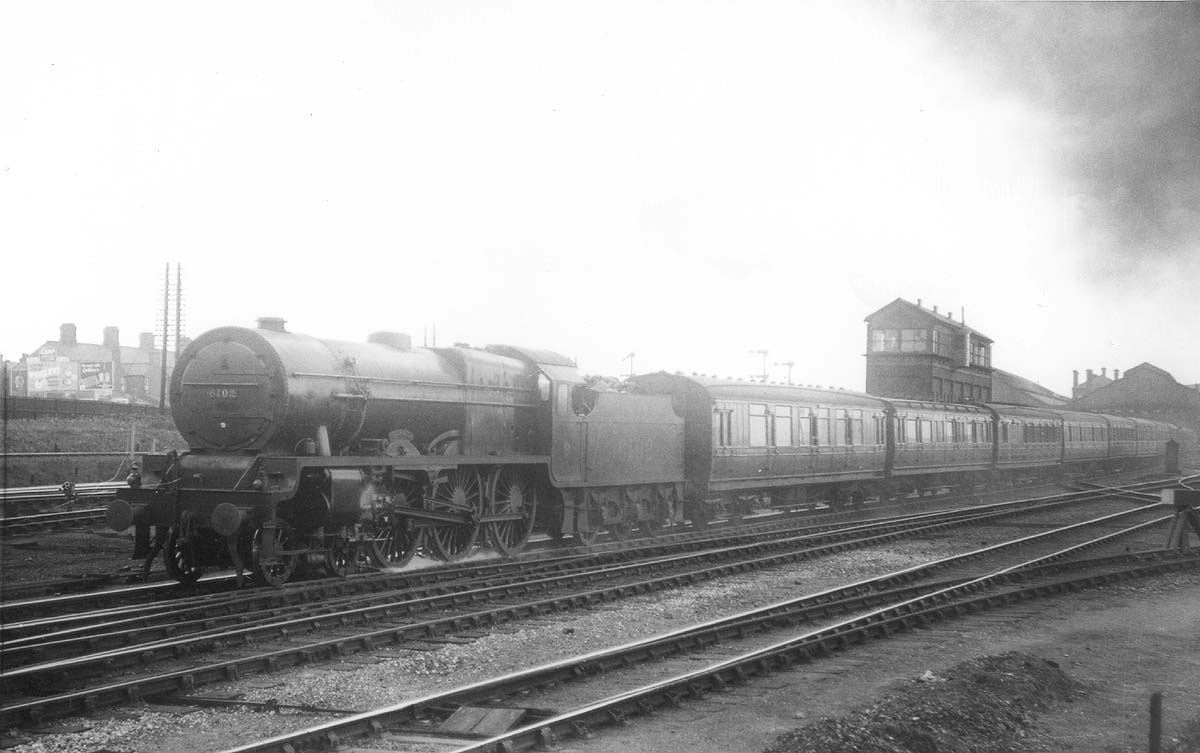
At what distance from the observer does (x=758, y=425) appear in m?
21.1

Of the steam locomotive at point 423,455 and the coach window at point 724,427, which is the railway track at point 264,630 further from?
the coach window at point 724,427

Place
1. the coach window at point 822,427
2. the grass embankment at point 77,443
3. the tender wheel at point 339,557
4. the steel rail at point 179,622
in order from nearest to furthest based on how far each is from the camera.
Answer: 1. the steel rail at point 179,622
2. the tender wheel at point 339,557
3. the coach window at point 822,427
4. the grass embankment at point 77,443

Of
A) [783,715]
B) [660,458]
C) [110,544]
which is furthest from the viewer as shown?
[660,458]

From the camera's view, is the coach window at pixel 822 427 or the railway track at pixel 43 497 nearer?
the railway track at pixel 43 497

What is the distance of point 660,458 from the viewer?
1828cm

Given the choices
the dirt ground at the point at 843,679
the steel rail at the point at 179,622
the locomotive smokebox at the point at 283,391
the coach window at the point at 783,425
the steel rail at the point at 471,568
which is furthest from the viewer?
the coach window at the point at 783,425

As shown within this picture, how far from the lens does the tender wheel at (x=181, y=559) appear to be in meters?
11.0

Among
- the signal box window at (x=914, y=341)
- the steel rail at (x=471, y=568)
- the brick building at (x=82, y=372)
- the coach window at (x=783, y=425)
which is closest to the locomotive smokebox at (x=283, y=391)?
the steel rail at (x=471, y=568)

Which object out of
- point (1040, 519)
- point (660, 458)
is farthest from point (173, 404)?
point (1040, 519)

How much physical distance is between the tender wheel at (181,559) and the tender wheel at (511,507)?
4.28 metres

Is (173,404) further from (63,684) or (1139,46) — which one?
(1139,46)

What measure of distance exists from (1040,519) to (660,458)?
10194mm

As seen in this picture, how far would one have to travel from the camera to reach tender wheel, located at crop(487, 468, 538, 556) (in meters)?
14.3

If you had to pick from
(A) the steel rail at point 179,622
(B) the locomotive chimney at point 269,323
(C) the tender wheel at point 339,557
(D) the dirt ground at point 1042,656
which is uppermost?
(B) the locomotive chimney at point 269,323
